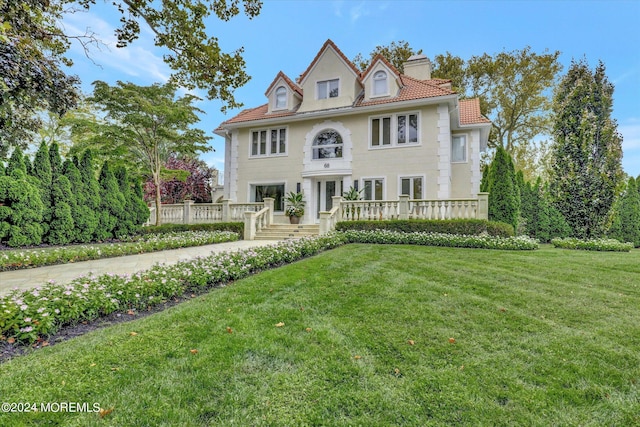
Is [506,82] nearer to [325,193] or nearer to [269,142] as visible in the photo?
[325,193]

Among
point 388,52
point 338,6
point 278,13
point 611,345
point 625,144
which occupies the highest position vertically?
point 388,52

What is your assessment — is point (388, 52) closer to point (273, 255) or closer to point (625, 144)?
point (625, 144)

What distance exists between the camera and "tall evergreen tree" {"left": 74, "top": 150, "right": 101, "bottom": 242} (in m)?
10.9

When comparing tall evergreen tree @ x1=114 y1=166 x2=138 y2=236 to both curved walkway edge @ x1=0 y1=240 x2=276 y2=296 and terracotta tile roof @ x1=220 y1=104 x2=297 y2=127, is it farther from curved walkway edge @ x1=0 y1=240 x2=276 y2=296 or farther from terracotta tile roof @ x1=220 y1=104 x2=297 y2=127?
terracotta tile roof @ x1=220 y1=104 x2=297 y2=127

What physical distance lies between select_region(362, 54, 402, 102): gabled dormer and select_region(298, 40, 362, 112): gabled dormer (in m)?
0.71

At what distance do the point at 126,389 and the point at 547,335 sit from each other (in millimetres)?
3928

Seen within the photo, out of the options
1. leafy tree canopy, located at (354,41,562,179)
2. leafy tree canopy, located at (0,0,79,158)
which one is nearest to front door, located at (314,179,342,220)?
leafy tree canopy, located at (0,0,79,158)

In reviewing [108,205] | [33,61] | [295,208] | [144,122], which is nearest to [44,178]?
[108,205]

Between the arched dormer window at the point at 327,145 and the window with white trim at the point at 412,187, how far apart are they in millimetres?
3453

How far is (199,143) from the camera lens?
15523 mm

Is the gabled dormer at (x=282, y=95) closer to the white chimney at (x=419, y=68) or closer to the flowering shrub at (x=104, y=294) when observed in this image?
the white chimney at (x=419, y=68)

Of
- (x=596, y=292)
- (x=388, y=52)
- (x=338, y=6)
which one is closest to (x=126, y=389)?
(x=596, y=292)

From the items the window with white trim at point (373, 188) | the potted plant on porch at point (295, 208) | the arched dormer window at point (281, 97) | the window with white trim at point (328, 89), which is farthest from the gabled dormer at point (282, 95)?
the window with white trim at point (373, 188)

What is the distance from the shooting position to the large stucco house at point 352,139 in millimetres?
13828
